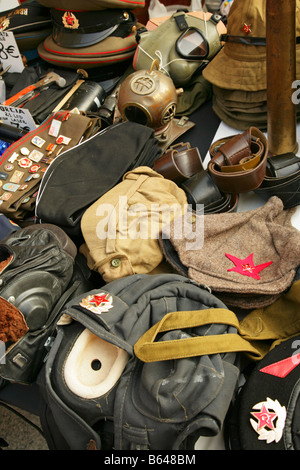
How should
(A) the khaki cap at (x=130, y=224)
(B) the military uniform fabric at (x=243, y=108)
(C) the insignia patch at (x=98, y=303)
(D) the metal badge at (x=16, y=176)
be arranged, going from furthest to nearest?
(B) the military uniform fabric at (x=243, y=108) < (D) the metal badge at (x=16, y=176) < (A) the khaki cap at (x=130, y=224) < (C) the insignia patch at (x=98, y=303)

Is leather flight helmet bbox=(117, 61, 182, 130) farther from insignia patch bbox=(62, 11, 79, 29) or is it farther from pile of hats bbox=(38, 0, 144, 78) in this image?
insignia patch bbox=(62, 11, 79, 29)

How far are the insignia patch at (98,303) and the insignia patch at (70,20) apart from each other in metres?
1.42

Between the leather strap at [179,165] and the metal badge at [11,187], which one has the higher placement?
the metal badge at [11,187]

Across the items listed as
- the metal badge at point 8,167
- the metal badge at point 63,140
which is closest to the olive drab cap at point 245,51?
the metal badge at point 63,140

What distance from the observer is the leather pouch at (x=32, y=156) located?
135 centimetres

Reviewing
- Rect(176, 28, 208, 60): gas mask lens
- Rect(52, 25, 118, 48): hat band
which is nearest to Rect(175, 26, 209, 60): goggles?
Rect(176, 28, 208, 60): gas mask lens

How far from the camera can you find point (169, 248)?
3.76ft

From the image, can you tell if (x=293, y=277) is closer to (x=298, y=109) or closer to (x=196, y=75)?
(x=298, y=109)

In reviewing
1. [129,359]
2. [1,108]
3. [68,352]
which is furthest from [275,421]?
[1,108]

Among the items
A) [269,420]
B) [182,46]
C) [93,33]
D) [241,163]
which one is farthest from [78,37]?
[269,420]

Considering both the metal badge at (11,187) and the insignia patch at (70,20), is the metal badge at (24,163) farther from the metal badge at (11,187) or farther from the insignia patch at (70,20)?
the insignia patch at (70,20)

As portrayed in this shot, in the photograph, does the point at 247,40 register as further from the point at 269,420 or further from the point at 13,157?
the point at 269,420

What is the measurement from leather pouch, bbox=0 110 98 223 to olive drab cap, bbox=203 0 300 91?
1.77ft

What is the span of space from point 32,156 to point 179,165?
1.74ft
